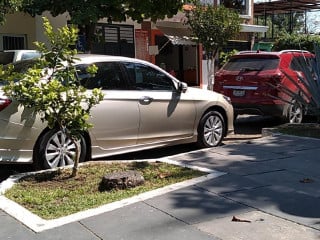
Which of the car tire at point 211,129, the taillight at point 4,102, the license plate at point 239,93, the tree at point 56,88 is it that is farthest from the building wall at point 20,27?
the tree at point 56,88

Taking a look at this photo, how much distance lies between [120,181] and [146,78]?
2.63 meters

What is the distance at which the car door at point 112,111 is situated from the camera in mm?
7000

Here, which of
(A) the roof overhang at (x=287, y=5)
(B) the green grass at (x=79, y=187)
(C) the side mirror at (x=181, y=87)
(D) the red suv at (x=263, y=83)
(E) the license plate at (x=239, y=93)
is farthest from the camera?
(A) the roof overhang at (x=287, y=5)

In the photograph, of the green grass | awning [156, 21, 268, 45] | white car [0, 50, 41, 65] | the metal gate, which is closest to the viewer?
the green grass

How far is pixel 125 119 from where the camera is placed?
7301 millimetres

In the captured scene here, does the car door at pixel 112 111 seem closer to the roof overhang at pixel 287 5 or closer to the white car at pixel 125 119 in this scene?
the white car at pixel 125 119

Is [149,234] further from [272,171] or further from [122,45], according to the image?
[122,45]

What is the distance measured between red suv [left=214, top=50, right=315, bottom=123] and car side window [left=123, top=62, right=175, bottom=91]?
9.96 feet

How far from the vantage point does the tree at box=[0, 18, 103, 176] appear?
5578 mm

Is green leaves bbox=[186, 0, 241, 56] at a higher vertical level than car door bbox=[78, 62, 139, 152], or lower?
higher

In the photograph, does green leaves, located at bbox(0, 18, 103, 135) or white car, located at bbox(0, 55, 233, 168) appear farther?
white car, located at bbox(0, 55, 233, 168)

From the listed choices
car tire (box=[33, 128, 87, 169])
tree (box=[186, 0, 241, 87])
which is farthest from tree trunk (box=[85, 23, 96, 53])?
car tire (box=[33, 128, 87, 169])

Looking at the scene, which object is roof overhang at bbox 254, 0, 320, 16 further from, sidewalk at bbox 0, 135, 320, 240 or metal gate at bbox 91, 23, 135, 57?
sidewalk at bbox 0, 135, 320, 240

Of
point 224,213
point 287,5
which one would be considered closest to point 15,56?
point 224,213
